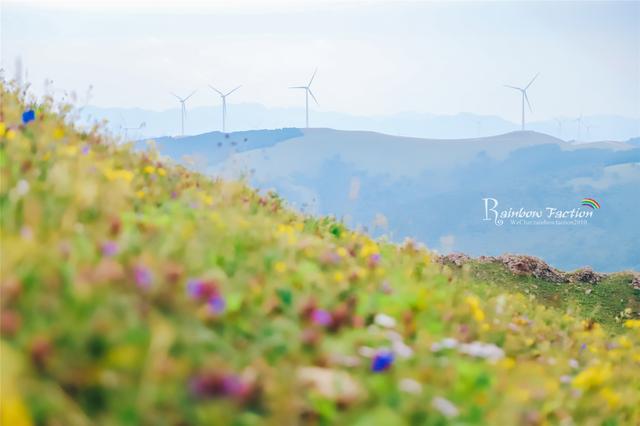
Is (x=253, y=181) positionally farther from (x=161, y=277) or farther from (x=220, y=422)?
(x=220, y=422)

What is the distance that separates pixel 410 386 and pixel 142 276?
159 cm

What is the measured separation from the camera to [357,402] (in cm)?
377

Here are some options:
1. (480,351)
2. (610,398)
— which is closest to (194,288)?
(480,351)

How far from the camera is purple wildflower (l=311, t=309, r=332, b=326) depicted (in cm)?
470

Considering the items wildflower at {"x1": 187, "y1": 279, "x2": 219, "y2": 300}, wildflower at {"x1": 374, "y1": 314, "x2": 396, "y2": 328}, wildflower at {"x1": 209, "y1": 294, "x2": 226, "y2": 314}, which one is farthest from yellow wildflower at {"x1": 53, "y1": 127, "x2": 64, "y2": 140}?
wildflower at {"x1": 374, "y1": 314, "x2": 396, "y2": 328}

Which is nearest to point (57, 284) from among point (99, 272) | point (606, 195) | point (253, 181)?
point (99, 272)

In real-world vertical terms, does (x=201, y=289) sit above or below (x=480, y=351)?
above

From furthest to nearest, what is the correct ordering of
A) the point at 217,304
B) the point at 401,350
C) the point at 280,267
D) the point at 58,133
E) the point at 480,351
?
the point at 58,133, the point at 280,267, the point at 480,351, the point at 401,350, the point at 217,304

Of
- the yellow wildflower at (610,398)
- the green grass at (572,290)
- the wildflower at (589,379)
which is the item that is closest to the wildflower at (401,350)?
the wildflower at (589,379)

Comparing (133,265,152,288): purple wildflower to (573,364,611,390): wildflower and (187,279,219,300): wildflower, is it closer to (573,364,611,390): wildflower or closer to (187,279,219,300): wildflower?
(187,279,219,300): wildflower

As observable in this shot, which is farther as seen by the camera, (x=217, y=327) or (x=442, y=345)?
(x=442, y=345)

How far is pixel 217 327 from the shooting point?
4184 millimetres

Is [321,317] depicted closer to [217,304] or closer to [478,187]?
[217,304]

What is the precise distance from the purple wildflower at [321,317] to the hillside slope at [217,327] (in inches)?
0.8
